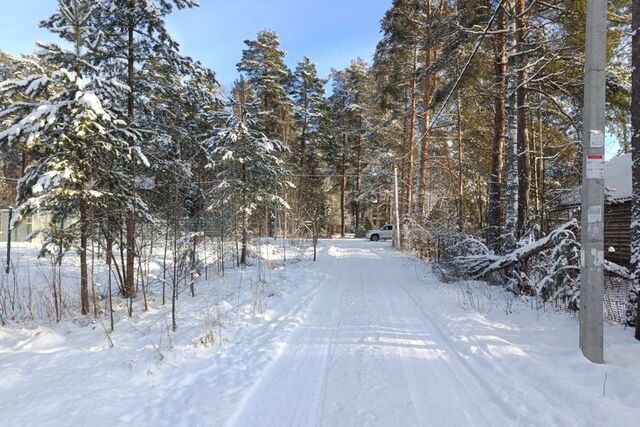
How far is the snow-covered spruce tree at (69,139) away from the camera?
6.32 m

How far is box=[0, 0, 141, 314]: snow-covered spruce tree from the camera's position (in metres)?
6.32

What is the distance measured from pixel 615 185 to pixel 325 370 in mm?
15124

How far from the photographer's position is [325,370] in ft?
14.9

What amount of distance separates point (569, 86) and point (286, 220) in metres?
15.4

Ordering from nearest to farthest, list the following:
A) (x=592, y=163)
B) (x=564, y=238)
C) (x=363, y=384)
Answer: (x=363, y=384) → (x=592, y=163) → (x=564, y=238)

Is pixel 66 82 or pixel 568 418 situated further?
pixel 66 82

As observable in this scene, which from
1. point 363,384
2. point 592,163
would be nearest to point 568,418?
point 363,384

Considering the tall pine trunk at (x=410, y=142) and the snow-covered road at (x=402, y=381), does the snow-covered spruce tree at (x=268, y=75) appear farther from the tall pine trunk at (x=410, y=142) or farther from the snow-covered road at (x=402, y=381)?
the snow-covered road at (x=402, y=381)

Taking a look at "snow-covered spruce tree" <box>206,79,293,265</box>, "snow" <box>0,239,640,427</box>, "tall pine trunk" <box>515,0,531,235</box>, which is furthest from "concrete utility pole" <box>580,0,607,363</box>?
"snow-covered spruce tree" <box>206,79,293,265</box>

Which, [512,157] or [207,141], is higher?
[207,141]

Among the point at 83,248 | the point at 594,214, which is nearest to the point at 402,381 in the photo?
the point at 594,214

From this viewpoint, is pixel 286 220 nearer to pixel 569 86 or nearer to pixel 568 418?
pixel 569 86

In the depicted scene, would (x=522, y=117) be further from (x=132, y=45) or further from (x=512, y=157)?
(x=132, y=45)

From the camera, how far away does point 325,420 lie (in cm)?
339
